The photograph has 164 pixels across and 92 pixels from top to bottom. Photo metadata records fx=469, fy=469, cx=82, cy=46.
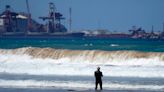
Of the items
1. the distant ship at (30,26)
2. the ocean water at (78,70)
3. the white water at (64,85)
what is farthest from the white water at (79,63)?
the distant ship at (30,26)

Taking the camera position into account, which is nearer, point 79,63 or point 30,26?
point 79,63

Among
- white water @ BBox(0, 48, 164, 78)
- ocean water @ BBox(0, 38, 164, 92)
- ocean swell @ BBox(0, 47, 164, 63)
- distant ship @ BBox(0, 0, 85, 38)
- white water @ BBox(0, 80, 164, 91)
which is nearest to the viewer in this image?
white water @ BBox(0, 80, 164, 91)

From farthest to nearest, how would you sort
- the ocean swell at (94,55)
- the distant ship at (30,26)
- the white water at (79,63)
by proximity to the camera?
the distant ship at (30,26)
the ocean swell at (94,55)
the white water at (79,63)

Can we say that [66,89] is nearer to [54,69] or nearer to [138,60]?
[54,69]

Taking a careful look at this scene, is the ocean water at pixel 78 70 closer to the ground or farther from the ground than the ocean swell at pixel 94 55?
closer to the ground

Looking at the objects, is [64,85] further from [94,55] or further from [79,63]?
[94,55]

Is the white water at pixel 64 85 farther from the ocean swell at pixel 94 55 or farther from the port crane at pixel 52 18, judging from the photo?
the port crane at pixel 52 18

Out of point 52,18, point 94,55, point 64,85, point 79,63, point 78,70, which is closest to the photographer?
point 64,85

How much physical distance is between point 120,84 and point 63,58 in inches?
672

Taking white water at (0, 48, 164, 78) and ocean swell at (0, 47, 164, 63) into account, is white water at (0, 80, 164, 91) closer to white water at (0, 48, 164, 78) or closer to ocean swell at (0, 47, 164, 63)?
white water at (0, 48, 164, 78)

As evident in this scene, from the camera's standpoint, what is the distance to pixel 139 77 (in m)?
28.6

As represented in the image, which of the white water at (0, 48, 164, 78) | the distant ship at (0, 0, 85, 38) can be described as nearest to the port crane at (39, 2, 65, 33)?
the distant ship at (0, 0, 85, 38)

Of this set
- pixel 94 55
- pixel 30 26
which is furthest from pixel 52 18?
pixel 94 55

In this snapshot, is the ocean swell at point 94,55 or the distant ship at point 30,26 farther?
the distant ship at point 30,26
